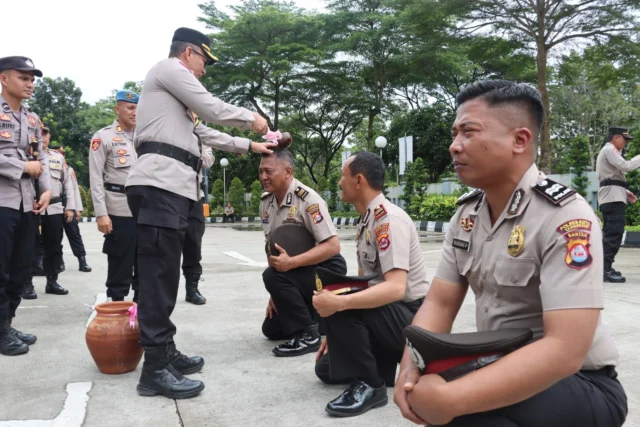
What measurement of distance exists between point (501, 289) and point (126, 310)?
2.20 m

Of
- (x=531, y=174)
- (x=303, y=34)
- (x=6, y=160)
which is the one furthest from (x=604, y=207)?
(x=303, y=34)

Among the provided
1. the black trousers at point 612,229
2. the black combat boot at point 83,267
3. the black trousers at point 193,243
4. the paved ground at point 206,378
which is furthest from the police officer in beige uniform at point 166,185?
the black combat boot at point 83,267

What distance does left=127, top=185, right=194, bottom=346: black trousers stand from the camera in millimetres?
2738

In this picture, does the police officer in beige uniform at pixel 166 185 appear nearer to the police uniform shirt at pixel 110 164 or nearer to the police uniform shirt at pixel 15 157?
the police uniform shirt at pixel 15 157

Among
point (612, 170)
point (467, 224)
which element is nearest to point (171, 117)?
point (467, 224)

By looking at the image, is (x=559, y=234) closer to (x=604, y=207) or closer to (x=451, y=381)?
(x=451, y=381)

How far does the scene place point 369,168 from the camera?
279 centimetres

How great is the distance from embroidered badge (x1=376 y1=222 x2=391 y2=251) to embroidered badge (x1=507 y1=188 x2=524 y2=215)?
101cm

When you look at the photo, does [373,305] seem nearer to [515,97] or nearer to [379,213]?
[379,213]

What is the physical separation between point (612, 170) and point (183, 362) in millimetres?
5263

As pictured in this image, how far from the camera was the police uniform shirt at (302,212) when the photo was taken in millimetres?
3447

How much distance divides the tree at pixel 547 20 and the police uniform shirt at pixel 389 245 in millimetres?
12693

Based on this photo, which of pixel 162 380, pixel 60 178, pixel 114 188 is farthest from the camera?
pixel 60 178

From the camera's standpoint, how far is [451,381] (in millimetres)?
1356
